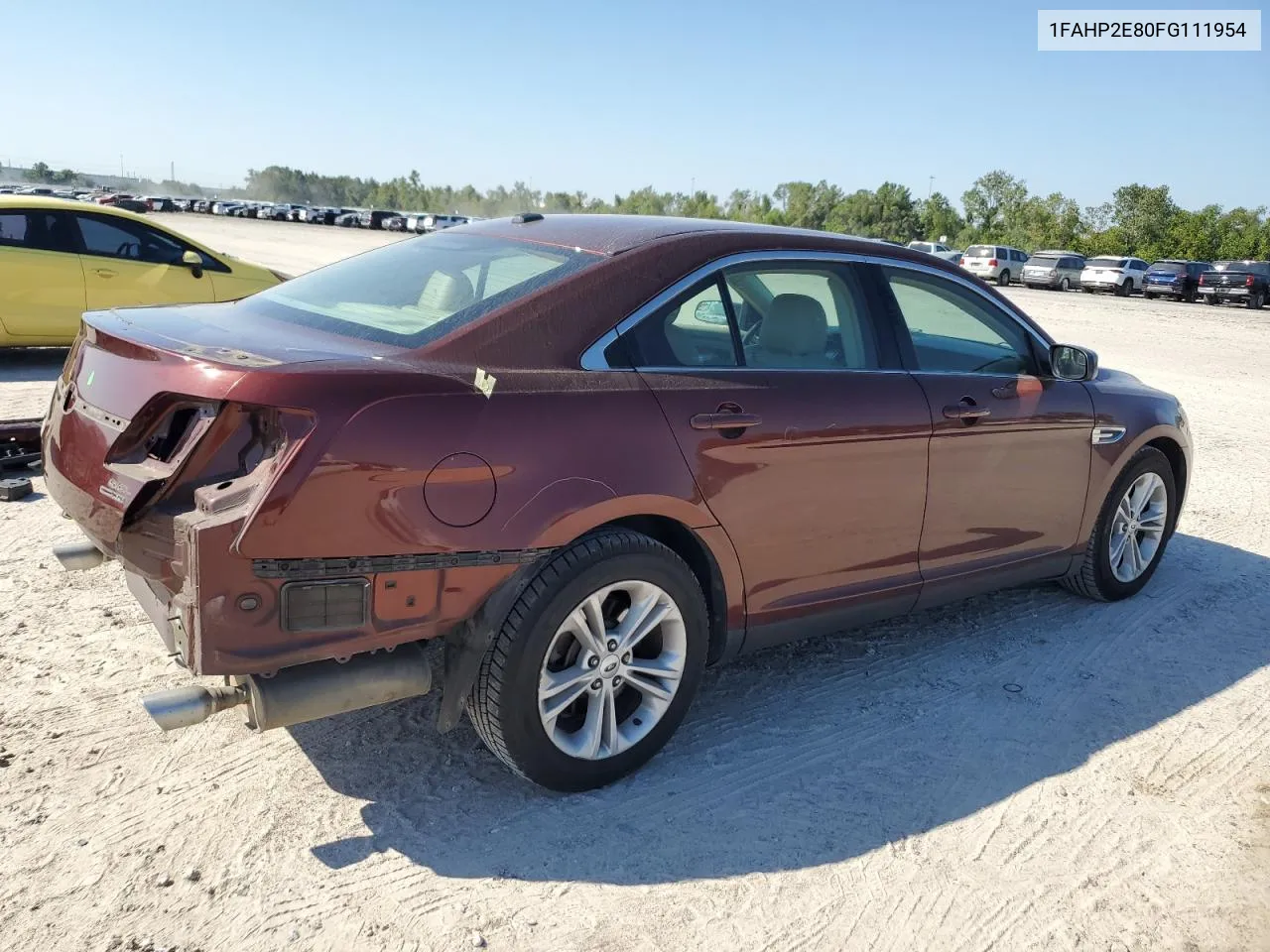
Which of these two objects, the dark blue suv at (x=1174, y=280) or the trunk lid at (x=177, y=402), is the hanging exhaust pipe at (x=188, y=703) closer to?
the trunk lid at (x=177, y=402)

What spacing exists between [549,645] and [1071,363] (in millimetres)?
2949

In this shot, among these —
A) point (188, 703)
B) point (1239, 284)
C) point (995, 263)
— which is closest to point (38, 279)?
point (188, 703)

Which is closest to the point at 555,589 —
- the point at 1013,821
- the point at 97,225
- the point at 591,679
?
the point at 591,679

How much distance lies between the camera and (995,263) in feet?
140

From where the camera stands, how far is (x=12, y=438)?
235 inches

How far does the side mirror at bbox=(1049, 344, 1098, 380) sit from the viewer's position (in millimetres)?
4574

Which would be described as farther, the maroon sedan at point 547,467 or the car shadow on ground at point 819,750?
the car shadow on ground at point 819,750

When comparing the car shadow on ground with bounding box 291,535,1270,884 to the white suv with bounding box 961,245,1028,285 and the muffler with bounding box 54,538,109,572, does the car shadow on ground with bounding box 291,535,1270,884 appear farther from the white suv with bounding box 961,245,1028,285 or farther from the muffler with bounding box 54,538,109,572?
the white suv with bounding box 961,245,1028,285

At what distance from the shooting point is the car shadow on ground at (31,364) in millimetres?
9125

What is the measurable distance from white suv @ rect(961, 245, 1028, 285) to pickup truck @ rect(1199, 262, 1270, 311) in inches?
282

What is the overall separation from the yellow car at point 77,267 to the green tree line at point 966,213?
906cm

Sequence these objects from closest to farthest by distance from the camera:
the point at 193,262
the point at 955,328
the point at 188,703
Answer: the point at 188,703
the point at 955,328
the point at 193,262

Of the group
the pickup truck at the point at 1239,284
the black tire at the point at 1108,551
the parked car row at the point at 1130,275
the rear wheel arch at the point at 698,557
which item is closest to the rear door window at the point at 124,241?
the rear wheel arch at the point at 698,557

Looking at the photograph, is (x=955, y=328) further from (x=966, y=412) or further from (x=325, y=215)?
(x=325, y=215)
